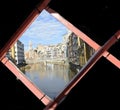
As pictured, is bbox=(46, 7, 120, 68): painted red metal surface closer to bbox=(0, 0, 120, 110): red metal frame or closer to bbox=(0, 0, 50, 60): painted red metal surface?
bbox=(0, 0, 120, 110): red metal frame

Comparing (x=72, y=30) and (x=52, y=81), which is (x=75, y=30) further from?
(x=52, y=81)

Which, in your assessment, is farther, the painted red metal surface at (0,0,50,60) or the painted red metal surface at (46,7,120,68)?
the painted red metal surface at (46,7,120,68)

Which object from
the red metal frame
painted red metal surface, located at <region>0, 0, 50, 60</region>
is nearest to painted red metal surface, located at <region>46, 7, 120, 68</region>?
the red metal frame

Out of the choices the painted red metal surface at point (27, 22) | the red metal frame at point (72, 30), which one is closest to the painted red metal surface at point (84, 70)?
the red metal frame at point (72, 30)

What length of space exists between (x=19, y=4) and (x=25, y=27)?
0.24 metres

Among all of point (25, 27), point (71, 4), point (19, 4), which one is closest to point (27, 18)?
point (25, 27)

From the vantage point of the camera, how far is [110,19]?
77.5 inches

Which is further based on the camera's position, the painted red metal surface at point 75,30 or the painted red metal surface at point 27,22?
the painted red metal surface at point 75,30

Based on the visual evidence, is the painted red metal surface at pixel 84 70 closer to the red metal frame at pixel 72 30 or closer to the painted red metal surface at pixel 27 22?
the red metal frame at pixel 72 30

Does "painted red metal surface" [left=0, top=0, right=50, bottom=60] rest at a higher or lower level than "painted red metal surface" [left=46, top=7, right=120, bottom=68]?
lower

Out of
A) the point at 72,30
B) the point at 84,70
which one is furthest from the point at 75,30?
the point at 84,70

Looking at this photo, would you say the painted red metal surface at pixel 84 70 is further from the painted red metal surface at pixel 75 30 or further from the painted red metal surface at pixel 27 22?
the painted red metal surface at pixel 27 22

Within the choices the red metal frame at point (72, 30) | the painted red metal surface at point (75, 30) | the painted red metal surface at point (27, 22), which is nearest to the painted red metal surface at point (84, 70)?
the red metal frame at point (72, 30)

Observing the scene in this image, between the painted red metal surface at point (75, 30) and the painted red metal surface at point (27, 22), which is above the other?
the painted red metal surface at point (75, 30)
